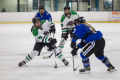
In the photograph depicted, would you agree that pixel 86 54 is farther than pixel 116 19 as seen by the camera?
No

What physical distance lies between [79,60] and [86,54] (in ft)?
3.92

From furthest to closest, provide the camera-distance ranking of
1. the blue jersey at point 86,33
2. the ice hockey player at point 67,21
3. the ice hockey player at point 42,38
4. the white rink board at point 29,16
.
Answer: the white rink board at point 29,16 < the ice hockey player at point 67,21 < the ice hockey player at point 42,38 < the blue jersey at point 86,33

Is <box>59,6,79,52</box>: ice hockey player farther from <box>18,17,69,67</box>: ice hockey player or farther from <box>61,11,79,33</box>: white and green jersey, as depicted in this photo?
<box>18,17,69,67</box>: ice hockey player

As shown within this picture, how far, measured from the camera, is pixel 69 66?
3922mm

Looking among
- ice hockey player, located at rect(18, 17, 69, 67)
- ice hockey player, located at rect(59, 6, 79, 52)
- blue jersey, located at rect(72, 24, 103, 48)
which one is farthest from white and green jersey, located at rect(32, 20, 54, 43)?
ice hockey player, located at rect(59, 6, 79, 52)

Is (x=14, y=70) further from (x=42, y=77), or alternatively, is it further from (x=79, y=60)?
(x=79, y=60)

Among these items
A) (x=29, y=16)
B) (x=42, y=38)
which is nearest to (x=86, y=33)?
(x=42, y=38)

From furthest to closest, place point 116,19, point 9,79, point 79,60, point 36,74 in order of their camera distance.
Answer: point 116,19, point 79,60, point 36,74, point 9,79

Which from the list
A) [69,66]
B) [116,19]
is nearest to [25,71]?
[69,66]

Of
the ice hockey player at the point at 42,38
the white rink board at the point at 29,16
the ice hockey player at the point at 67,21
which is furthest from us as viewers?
the white rink board at the point at 29,16

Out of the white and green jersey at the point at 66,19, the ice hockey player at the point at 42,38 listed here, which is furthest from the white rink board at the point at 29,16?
the ice hockey player at the point at 42,38

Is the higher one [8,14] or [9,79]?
[8,14]

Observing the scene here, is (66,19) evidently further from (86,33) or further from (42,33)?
(86,33)

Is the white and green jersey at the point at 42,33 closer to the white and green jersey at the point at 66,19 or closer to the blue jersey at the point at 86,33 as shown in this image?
the blue jersey at the point at 86,33
